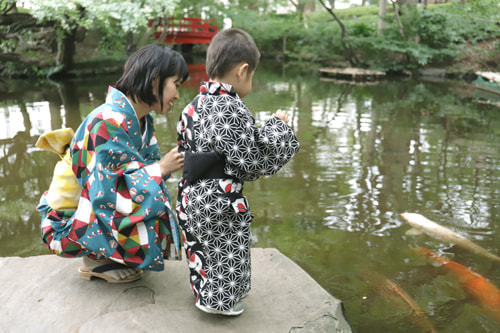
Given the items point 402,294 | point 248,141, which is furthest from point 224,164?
point 402,294

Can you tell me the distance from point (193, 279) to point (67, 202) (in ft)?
2.24

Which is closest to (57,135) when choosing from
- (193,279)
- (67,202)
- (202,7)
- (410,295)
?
(67,202)

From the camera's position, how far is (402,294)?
273 centimetres

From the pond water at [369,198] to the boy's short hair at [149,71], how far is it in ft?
5.04

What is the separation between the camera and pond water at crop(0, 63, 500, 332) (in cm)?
274

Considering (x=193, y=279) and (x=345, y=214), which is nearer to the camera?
(x=193, y=279)

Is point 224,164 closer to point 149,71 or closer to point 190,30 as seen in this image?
point 149,71

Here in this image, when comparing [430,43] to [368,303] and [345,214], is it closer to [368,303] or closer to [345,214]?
[345,214]

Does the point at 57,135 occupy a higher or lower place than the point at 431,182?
higher

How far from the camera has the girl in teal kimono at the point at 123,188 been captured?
6.55ft

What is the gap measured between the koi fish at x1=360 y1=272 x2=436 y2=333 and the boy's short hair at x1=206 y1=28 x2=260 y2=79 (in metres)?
1.61

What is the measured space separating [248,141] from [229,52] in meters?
0.38

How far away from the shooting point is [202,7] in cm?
1856

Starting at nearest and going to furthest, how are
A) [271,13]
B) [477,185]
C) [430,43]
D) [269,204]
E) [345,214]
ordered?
[345,214]
[269,204]
[477,185]
[430,43]
[271,13]
